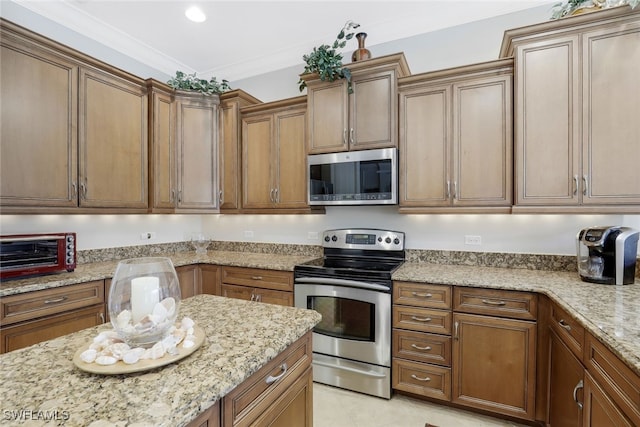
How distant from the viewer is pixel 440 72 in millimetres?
2367

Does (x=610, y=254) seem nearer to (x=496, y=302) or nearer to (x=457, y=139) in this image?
(x=496, y=302)

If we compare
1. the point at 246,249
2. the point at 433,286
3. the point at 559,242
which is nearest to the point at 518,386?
the point at 433,286

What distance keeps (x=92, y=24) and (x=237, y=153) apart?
67.7 inches

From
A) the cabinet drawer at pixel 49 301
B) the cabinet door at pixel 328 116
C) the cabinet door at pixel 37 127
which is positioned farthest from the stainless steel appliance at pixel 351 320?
the cabinet door at pixel 37 127

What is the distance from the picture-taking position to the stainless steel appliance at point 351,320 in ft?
7.41

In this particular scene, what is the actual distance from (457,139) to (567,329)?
1.45m

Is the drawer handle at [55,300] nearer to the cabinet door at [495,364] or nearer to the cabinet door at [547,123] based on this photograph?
the cabinet door at [495,364]

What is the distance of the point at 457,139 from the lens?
7.72ft

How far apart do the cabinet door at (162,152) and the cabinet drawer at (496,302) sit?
2774 mm

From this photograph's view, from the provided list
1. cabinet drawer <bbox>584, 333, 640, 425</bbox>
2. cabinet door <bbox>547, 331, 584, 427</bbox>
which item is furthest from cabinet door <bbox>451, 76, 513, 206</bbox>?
cabinet drawer <bbox>584, 333, 640, 425</bbox>

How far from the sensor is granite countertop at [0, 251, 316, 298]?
6.32 ft

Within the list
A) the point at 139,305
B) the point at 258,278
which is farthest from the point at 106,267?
the point at 139,305

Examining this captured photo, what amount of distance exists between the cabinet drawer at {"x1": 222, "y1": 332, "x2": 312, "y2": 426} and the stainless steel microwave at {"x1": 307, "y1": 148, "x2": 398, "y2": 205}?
5.04ft

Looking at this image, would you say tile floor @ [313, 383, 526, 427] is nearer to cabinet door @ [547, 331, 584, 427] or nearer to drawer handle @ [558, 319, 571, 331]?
cabinet door @ [547, 331, 584, 427]
